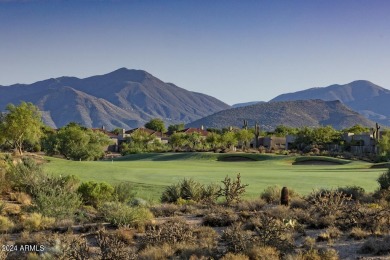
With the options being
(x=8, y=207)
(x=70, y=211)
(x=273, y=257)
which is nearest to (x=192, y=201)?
(x=70, y=211)

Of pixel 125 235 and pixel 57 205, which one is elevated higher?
pixel 57 205

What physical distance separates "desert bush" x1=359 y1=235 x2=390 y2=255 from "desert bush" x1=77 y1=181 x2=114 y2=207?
12.2m

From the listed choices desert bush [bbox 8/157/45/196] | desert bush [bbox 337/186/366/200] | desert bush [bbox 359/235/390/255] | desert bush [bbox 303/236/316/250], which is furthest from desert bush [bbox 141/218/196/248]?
desert bush [bbox 8/157/45/196]

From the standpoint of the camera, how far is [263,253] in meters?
11.1

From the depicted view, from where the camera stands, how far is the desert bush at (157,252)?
11281mm

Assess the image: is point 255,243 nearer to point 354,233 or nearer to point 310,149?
point 354,233

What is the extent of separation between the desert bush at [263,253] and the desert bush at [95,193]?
11.4 metres

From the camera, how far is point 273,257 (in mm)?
10758

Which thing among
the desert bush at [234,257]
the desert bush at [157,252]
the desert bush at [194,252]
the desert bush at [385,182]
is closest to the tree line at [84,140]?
the desert bush at [385,182]

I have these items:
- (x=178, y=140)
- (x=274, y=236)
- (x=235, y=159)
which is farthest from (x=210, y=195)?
(x=178, y=140)

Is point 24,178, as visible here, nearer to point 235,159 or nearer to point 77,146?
point 77,146

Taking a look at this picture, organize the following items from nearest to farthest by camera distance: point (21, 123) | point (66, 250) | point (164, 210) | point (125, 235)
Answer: point (66, 250) → point (125, 235) → point (164, 210) → point (21, 123)

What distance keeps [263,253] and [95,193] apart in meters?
12.4

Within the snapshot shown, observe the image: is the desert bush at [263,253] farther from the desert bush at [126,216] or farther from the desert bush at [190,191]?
the desert bush at [190,191]
